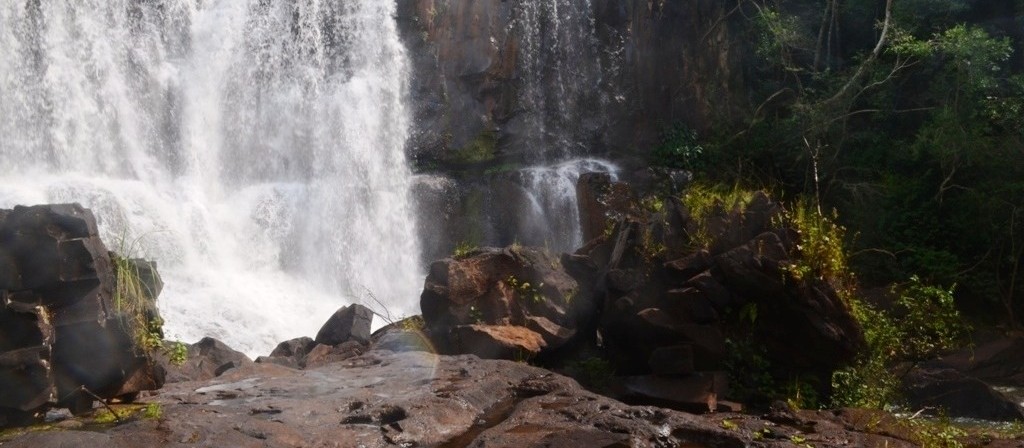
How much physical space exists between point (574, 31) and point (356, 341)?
483 inches

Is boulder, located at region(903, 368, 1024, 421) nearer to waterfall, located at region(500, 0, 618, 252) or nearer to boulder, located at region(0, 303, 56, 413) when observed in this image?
boulder, located at region(0, 303, 56, 413)

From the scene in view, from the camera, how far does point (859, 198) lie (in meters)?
17.8

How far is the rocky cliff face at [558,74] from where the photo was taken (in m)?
20.7

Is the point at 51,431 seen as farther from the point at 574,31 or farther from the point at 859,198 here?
the point at 574,31

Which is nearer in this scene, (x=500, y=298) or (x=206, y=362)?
(x=500, y=298)

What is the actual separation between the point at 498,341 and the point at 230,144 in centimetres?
1185

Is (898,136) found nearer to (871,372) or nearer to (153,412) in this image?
(871,372)

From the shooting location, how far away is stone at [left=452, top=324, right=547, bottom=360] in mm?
9625

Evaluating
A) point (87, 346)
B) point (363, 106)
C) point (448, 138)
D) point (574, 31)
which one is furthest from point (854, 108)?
point (87, 346)

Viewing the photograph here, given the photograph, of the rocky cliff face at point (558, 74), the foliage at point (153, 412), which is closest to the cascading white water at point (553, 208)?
the rocky cliff face at point (558, 74)

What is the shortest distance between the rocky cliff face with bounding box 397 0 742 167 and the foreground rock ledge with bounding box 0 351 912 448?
12495 mm

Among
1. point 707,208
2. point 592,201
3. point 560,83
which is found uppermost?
point 560,83

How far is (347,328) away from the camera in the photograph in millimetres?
12484

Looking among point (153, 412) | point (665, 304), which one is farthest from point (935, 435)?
point (153, 412)
